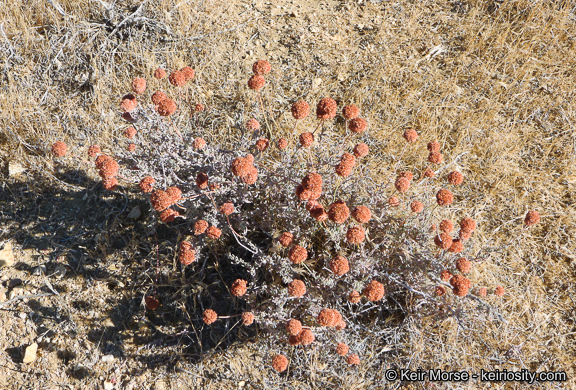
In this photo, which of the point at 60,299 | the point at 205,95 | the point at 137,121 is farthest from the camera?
the point at 205,95

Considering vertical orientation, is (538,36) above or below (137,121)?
above

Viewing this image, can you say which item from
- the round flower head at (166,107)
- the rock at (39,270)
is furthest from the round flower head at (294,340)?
the rock at (39,270)

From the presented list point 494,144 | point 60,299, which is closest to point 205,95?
point 60,299

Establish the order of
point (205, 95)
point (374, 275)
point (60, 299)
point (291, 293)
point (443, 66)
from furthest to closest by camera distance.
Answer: point (443, 66) → point (205, 95) → point (60, 299) → point (374, 275) → point (291, 293)

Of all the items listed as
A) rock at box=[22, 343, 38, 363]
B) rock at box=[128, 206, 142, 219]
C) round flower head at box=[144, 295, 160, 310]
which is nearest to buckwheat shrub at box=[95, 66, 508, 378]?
round flower head at box=[144, 295, 160, 310]

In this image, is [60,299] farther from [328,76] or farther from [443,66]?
[443,66]

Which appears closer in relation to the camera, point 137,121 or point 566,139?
point 137,121
